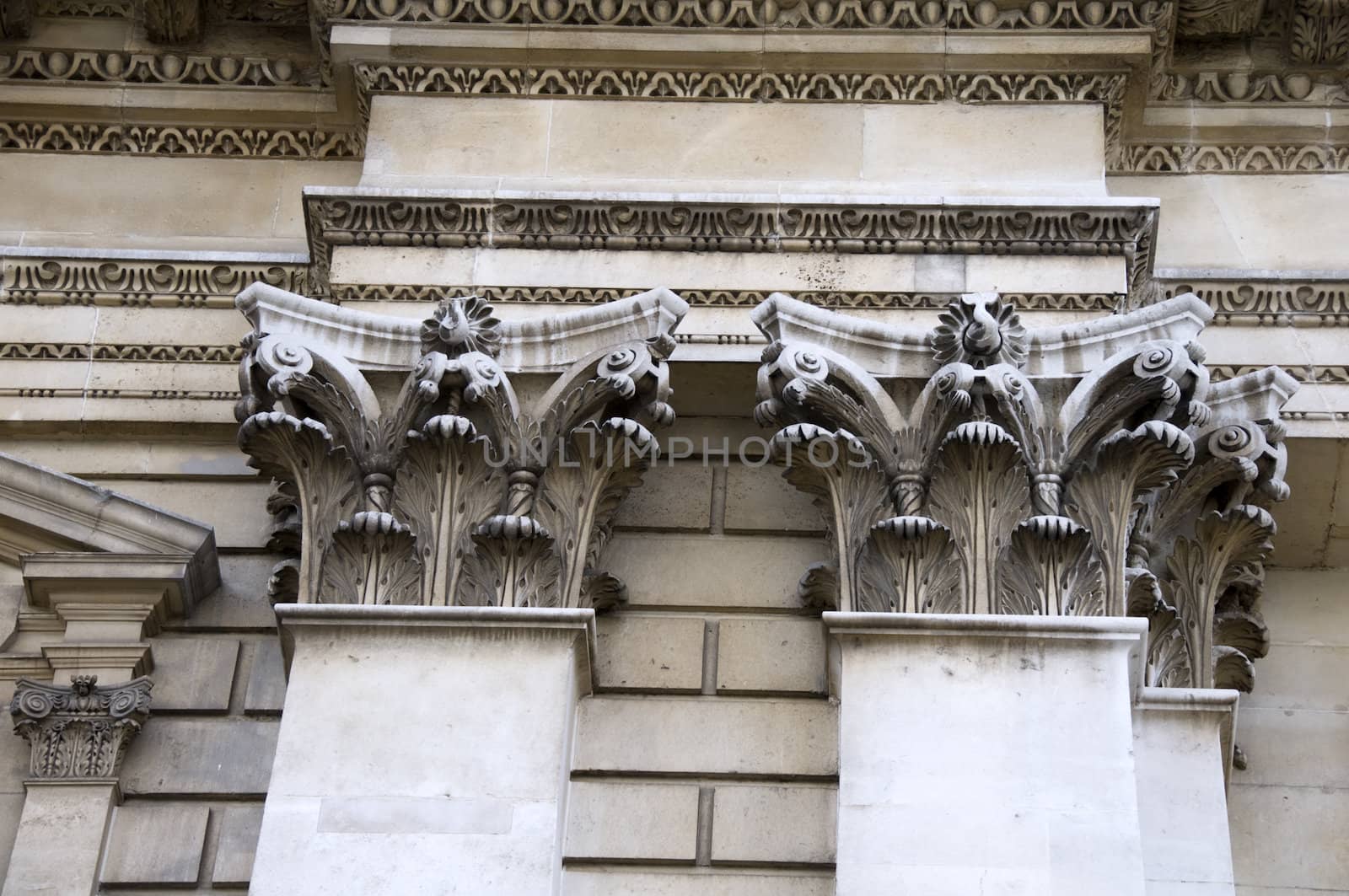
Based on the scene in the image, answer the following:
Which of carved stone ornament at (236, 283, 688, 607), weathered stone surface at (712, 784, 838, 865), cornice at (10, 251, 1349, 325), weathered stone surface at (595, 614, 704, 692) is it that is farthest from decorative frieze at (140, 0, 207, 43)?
weathered stone surface at (712, 784, 838, 865)

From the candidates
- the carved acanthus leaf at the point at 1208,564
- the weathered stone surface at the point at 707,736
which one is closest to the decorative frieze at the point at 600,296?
the carved acanthus leaf at the point at 1208,564

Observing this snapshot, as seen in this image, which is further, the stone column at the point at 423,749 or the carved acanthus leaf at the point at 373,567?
the carved acanthus leaf at the point at 373,567

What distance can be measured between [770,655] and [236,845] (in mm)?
3037

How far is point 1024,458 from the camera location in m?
12.8

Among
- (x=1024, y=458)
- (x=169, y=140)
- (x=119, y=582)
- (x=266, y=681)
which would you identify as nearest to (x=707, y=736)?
(x=1024, y=458)

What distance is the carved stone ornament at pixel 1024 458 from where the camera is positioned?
1257 cm

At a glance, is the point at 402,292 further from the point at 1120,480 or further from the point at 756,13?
the point at 1120,480

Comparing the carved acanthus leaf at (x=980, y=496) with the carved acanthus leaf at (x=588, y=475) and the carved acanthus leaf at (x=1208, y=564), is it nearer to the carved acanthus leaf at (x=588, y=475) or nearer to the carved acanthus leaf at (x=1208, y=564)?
the carved acanthus leaf at (x=1208, y=564)

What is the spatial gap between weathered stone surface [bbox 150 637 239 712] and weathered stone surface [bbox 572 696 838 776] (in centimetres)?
213

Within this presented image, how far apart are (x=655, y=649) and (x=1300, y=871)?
3961 mm

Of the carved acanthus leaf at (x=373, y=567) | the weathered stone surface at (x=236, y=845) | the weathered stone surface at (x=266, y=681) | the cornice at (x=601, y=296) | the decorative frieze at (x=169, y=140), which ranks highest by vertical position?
the decorative frieze at (x=169, y=140)

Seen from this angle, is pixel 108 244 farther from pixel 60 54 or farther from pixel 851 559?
pixel 851 559

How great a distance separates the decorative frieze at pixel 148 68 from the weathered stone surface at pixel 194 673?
4.41 m

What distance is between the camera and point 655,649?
13.0 metres
